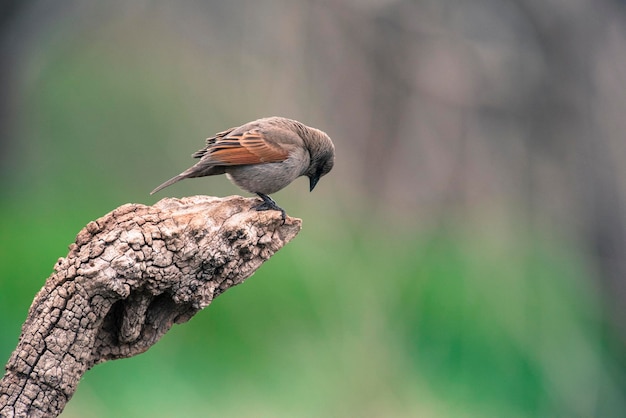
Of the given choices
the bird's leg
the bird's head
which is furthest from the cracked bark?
the bird's head

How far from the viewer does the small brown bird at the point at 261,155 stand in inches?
153

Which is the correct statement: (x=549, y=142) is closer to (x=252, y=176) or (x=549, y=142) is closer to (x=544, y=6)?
(x=544, y=6)

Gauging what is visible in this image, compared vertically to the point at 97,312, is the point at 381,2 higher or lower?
higher

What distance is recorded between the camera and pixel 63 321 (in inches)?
122

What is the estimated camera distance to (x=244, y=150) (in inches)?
155

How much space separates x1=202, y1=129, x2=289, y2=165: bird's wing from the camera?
12.8ft

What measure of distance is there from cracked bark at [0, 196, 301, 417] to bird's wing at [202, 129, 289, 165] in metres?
0.45

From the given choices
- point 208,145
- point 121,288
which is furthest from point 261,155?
point 121,288

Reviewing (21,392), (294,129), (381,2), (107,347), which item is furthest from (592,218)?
(21,392)

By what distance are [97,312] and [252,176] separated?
1256 mm

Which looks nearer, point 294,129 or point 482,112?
point 294,129

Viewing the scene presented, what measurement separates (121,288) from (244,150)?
118 centimetres

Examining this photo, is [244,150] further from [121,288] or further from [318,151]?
[121,288]

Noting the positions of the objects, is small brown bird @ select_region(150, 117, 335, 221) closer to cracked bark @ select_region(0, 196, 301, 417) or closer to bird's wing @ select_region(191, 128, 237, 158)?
bird's wing @ select_region(191, 128, 237, 158)
